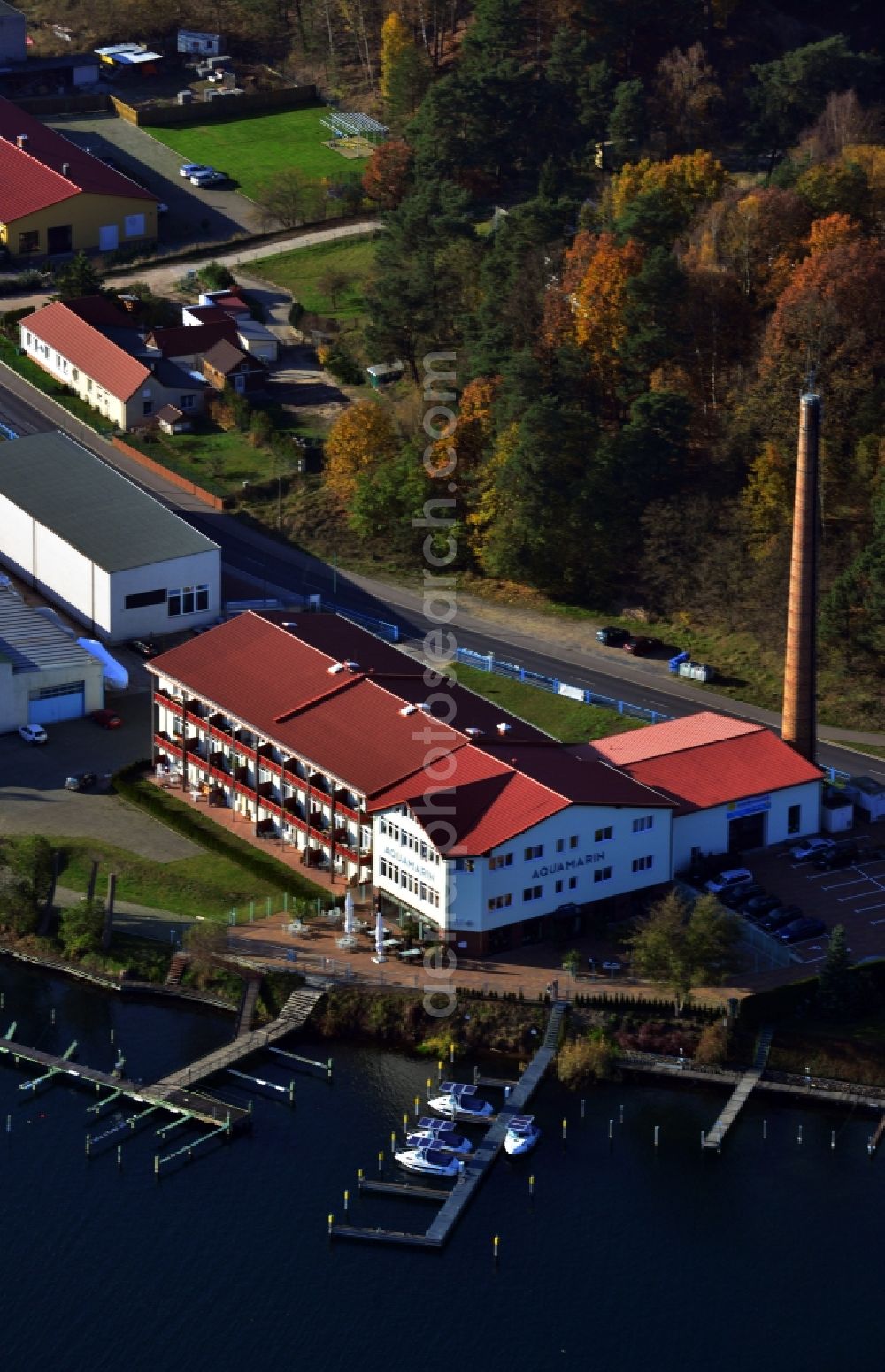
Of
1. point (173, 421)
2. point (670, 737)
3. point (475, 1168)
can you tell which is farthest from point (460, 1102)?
point (173, 421)

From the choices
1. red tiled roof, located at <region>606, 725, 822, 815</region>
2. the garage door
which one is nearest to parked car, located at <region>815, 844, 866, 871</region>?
red tiled roof, located at <region>606, 725, 822, 815</region>

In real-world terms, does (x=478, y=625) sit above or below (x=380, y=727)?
below

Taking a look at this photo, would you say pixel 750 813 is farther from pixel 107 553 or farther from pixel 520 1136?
pixel 107 553

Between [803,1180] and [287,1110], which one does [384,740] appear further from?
Answer: [803,1180]

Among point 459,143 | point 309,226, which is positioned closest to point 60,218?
point 309,226

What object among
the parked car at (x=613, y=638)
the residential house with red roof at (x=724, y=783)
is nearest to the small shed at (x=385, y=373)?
the parked car at (x=613, y=638)
